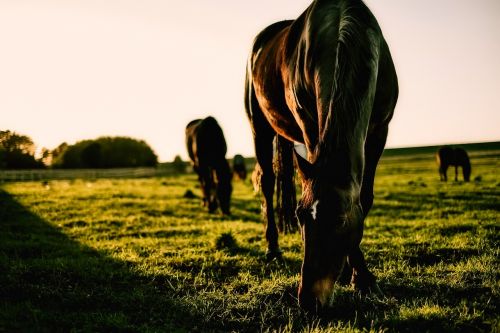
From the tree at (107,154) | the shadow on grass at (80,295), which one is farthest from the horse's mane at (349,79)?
the tree at (107,154)

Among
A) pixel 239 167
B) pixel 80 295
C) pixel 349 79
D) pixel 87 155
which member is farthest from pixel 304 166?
pixel 87 155

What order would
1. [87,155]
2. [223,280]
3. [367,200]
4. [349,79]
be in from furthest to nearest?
[87,155] → [223,280] → [367,200] → [349,79]

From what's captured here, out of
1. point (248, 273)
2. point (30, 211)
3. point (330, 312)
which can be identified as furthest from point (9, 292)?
point (30, 211)

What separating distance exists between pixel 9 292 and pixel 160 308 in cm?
164

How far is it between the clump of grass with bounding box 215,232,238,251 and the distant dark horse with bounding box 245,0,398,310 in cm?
238

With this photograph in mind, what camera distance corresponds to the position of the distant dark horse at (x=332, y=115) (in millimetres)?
2086

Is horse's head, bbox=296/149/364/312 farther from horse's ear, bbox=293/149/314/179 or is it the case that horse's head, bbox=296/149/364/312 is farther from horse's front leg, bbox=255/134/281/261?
horse's front leg, bbox=255/134/281/261

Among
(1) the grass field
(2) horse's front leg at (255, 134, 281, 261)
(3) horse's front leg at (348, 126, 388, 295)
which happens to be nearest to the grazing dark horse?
(1) the grass field

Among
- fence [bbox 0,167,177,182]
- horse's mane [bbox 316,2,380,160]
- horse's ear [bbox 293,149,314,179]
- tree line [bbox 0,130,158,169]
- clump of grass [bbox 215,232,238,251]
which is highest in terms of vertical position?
tree line [bbox 0,130,158,169]

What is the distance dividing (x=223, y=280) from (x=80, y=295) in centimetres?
153

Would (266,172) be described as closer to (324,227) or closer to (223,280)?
(223,280)

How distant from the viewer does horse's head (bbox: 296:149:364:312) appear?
2.04 metres

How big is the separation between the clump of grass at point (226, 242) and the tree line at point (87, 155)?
145 feet

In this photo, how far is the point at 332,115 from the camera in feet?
7.43
